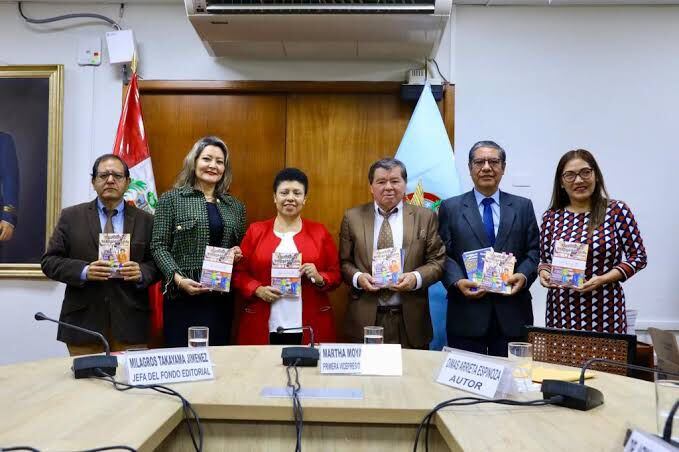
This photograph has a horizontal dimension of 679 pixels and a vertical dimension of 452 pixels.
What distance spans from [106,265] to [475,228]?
5.93 ft

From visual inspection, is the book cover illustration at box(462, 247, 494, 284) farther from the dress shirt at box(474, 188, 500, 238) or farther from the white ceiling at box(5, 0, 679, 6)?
the white ceiling at box(5, 0, 679, 6)

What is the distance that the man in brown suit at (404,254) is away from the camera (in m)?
2.73

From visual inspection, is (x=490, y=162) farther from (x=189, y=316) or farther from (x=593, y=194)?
(x=189, y=316)

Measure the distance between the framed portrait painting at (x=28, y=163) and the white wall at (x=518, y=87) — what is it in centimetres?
8

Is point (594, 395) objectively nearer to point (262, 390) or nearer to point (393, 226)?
point (262, 390)

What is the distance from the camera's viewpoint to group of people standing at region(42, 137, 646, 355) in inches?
105

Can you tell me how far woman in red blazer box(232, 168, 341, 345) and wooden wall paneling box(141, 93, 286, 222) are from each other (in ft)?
3.32

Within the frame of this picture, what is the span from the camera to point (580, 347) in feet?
6.35

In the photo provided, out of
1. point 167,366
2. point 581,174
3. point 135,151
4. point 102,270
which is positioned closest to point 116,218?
point 102,270

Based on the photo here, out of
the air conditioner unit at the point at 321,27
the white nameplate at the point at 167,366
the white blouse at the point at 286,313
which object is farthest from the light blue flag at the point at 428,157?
the white nameplate at the point at 167,366

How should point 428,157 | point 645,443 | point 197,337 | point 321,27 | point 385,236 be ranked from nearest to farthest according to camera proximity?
1. point 645,443
2. point 197,337
3. point 385,236
4. point 321,27
5. point 428,157

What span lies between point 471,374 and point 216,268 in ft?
5.06

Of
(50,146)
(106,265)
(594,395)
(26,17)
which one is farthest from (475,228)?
(26,17)

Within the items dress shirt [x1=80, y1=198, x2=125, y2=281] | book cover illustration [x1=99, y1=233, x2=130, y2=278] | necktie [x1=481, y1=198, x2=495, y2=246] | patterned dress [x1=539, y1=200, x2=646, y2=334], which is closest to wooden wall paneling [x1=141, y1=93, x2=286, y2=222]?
dress shirt [x1=80, y1=198, x2=125, y2=281]
